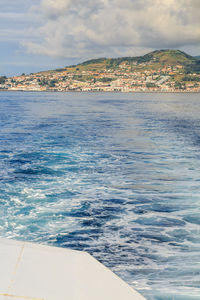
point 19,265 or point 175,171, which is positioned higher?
point 19,265

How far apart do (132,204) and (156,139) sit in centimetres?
1525

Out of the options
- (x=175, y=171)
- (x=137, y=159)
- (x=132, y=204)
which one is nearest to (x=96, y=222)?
(x=132, y=204)

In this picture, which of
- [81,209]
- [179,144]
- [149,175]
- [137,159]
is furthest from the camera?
[179,144]

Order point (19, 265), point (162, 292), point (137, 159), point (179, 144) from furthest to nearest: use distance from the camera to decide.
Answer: point (179, 144) → point (137, 159) → point (162, 292) → point (19, 265)

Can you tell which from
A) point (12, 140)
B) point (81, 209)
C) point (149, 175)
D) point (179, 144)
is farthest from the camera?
point (12, 140)

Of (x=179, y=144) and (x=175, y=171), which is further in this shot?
(x=179, y=144)

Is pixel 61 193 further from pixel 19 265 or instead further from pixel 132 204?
pixel 19 265

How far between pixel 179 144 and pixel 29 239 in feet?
56.1

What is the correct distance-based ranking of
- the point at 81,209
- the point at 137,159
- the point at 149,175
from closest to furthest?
the point at 81,209 → the point at 149,175 → the point at 137,159

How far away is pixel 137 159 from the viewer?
1745 cm

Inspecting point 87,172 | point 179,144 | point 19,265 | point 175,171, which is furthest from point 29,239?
point 179,144

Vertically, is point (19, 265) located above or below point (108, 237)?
above

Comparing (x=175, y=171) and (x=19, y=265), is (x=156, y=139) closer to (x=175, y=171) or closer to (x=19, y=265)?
(x=175, y=171)

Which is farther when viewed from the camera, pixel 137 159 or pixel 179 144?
pixel 179 144
